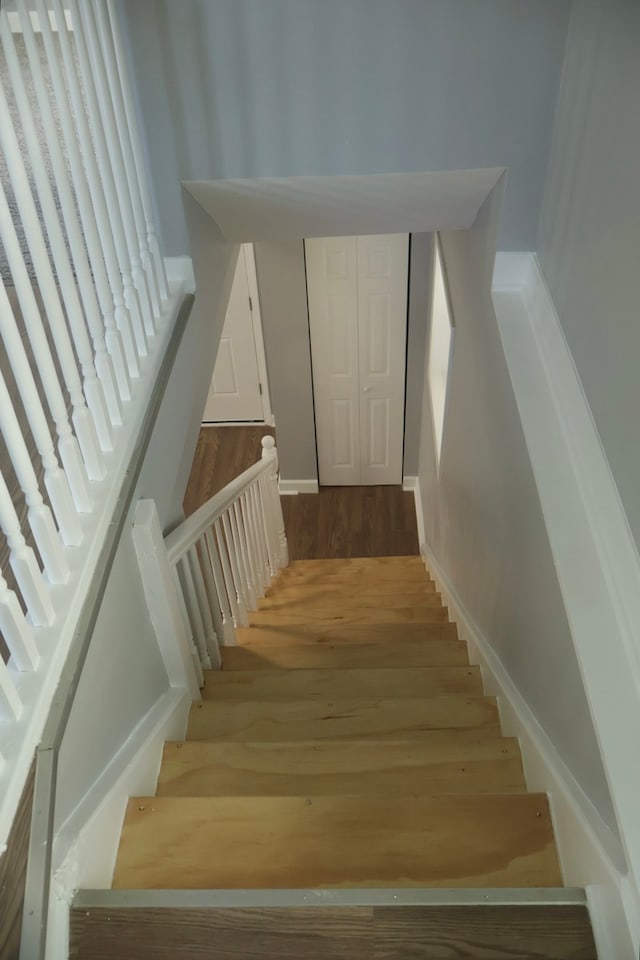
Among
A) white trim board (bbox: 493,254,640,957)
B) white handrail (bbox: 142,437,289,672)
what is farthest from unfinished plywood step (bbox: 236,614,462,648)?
white trim board (bbox: 493,254,640,957)

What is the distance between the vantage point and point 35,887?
3.95 ft

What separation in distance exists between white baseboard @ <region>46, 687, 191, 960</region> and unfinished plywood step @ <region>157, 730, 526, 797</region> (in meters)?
0.10

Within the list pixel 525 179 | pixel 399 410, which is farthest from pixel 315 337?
pixel 525 179

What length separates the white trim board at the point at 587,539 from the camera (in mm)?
1308

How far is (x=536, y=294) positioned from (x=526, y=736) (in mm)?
1269

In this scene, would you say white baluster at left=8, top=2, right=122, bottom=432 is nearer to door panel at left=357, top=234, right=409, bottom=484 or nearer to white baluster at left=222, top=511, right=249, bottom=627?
white baluster at left=222, top=511, right=249, bottom=627

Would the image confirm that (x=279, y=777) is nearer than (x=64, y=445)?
No

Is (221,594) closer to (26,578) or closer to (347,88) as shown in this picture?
(26,578)

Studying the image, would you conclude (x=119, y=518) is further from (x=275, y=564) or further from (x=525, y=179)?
(x=275, y=564)

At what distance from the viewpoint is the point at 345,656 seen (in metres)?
2.89

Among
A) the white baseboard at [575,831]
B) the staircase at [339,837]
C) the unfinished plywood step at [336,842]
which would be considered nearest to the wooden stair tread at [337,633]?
the staircase at [339,837]

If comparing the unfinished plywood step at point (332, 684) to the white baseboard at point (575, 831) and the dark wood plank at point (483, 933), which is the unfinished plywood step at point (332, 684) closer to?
the white baseboard at point (575, 831)

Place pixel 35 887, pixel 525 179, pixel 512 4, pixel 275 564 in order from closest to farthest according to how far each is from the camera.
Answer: pixel 35 887 < pixel 512 4 < pixel 525 179 < pixel 275 564

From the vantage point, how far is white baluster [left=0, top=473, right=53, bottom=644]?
3.99 ft
